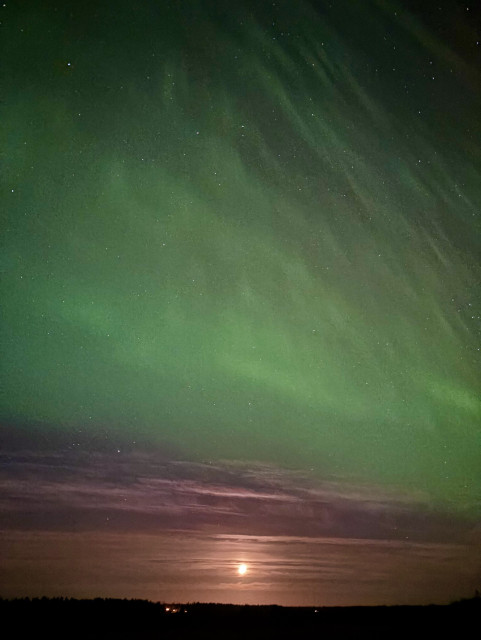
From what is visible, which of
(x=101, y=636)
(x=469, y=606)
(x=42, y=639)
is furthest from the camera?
(x=469, y=606)

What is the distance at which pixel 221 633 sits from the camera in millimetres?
47000

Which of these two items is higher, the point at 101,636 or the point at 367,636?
the point at 367,636

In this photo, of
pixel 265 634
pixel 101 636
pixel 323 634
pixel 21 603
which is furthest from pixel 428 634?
pixel 21 603

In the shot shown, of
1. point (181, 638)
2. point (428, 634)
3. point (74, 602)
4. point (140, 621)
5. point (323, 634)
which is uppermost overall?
point (428, 634)

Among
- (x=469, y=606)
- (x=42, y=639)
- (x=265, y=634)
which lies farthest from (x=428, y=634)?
(x=469, y=606)

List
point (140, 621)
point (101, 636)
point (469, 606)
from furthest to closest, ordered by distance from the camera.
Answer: point (469, 606), point (140, 621), point (101, 636)

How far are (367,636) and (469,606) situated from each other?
31.6m

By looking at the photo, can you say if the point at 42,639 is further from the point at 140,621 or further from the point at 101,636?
the point at 140,621

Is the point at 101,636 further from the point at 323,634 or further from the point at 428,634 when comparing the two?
the point at 428,634

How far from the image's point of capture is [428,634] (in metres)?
42.1

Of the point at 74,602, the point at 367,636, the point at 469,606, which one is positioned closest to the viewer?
the point at 367,636

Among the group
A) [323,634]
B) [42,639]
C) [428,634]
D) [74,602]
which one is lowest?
[74,602]

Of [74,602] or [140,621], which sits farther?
[74,602]

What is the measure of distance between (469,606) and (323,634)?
32.0 metres
